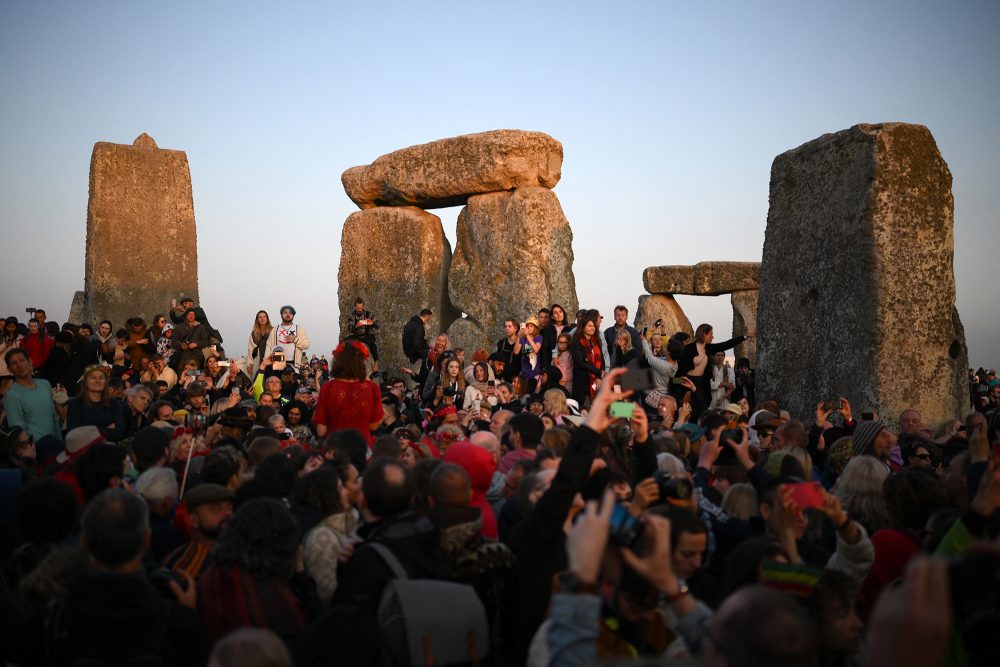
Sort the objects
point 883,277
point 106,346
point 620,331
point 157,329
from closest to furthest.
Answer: point 883,277 < point 620,331 < point 106,346 < point 157,329

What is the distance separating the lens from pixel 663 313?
868 inches

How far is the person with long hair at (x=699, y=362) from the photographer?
10328 mm

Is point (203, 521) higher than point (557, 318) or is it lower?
lower

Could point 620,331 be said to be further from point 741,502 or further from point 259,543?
point 259,543

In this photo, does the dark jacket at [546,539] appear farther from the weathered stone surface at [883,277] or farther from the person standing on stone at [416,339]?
the person standing on stone at [416,339]

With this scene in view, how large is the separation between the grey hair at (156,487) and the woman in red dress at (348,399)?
272 cm

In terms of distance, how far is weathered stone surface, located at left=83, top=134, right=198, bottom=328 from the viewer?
54.1 ft

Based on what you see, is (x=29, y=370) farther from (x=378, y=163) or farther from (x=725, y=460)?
(x=378, y=163)

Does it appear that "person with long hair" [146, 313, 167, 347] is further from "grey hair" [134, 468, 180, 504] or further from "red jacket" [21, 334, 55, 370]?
"grey hair" [134, 468, 180, 504]

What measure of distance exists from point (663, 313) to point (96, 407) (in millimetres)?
16069

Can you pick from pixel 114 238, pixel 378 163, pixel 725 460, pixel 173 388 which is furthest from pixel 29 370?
pixel 378 163

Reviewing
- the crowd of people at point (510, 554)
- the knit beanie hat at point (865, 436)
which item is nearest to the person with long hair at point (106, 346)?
the crowd of people at point (510, 554)

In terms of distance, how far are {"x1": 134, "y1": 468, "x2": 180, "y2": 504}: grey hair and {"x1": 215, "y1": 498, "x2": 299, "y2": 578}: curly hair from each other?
1.32 m

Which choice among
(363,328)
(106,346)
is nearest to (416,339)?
(363,328)
